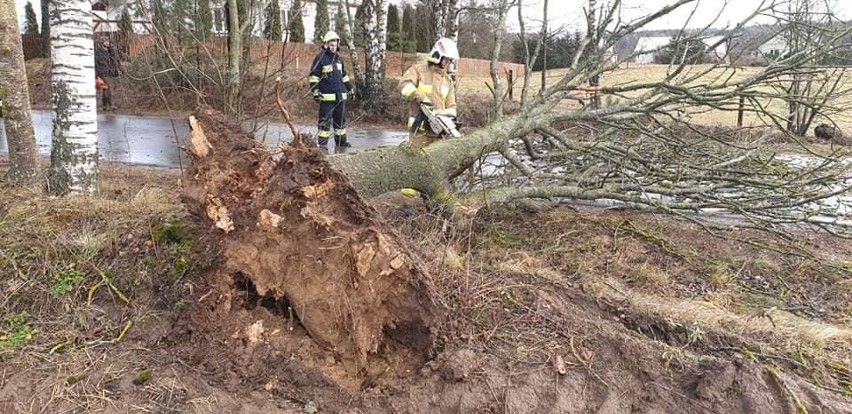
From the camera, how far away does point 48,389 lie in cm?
238

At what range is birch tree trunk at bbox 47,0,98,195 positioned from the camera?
13.5ft

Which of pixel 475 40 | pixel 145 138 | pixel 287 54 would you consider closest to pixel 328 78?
pixel 287 54

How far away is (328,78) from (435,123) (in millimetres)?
3831

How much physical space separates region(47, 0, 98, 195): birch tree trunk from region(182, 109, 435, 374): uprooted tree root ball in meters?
2.24

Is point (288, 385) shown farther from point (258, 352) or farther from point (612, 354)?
point (612, 354)

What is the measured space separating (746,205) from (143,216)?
4493mm

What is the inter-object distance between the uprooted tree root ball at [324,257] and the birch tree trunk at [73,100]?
2.24 metres

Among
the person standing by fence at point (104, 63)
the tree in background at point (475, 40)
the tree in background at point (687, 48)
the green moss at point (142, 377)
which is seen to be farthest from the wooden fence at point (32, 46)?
the green moss at point (142, 377)

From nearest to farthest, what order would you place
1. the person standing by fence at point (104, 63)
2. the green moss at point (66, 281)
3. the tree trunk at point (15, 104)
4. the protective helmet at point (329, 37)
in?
1. the green moss at point (66, 281)
2. the tree trunk at point (15, 104)
3. the protective helmet at point (329, 37)
4. the person standing by fence at point (104, 63)

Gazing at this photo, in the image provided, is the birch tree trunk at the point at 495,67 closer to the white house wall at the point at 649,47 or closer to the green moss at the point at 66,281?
the white house wall at the point at 649,47

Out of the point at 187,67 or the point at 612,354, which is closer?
the point at 612,354

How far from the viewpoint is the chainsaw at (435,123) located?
508 centimetres

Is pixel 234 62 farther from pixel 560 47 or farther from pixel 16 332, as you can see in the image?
pixel 560 47

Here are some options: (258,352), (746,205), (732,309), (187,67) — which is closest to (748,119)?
(746,205)
